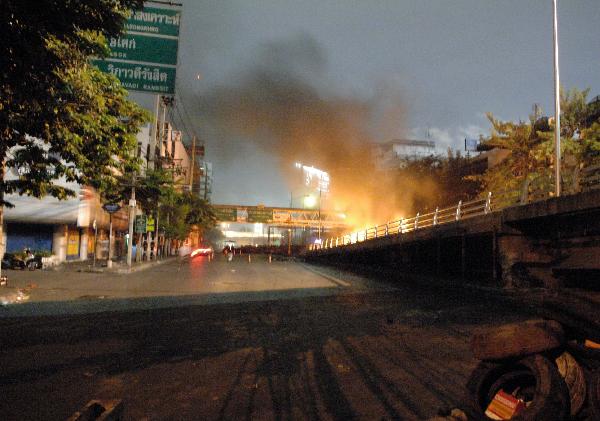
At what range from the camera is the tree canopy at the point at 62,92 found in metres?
5.29

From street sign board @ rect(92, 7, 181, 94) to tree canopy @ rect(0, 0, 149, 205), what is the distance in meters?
1.55

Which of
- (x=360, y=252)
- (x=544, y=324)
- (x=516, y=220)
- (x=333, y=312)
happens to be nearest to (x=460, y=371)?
(x=544, y=324)

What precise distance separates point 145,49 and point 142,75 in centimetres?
78

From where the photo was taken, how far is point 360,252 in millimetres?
33562

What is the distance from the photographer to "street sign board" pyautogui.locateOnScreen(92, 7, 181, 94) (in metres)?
14.3

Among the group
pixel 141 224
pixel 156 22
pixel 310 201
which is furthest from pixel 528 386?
pixel 310 201

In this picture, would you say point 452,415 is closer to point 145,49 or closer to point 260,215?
point 145,49

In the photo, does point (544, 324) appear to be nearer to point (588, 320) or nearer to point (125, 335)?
point (588, 320)

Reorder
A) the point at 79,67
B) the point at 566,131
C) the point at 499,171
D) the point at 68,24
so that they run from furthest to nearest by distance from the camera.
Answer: the point at 499,171 → the point at 566,131 → the point at 79,67 → the point at 68,24

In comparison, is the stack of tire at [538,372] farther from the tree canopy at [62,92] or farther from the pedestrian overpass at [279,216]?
the pedestrian overpass at [279,216]

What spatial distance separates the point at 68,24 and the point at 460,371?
21.6ft

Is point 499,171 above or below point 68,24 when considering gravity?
above

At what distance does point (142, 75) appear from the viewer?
47.4ft

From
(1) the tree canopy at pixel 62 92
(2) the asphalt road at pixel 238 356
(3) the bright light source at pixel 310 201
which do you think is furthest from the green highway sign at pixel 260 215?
(2) the asphalt road at pixel 238 356
